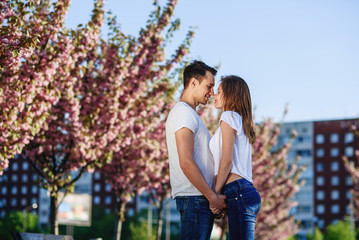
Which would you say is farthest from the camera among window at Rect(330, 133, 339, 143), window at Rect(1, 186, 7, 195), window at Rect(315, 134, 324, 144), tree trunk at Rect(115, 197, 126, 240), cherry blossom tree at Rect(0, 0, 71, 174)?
window at Rect(1, 186, 7, 195)

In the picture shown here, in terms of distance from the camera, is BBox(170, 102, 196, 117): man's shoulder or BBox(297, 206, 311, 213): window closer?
BBox(170, 102, 196, 117): man's shoulder

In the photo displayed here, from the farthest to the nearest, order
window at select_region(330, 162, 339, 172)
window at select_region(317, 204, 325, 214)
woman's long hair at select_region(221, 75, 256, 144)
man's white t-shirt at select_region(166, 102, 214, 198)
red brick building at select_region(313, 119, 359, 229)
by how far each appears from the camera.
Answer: window at select_region(317, 204, 325, 214)
window at select_region(330, 162, 339, 172)
red brick building at select_region(313, 119, 359, 229)
woman's long hair at select_region(221, 75, 256, 144)
man's white t-shirt at select_region(166, 102, 214, 198)

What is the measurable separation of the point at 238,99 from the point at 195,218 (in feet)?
3.57

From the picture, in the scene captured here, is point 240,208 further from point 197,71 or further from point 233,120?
point 197,71

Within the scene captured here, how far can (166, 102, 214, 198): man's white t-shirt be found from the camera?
15.4ft

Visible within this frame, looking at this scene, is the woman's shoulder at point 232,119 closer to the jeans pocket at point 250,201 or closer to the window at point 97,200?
the jeans pocket at point 250,201

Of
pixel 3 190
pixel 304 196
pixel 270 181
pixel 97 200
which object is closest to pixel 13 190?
pixel 3 190

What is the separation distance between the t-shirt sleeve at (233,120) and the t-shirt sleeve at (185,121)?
0.25 meters

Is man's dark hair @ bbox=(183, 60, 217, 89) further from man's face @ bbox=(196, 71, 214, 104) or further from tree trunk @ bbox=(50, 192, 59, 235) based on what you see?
tree trunk @ bbox=(50, 192, 59, 235)

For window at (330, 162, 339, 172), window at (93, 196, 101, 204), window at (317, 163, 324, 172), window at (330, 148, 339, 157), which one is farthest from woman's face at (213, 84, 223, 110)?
window at (93, 196, 101, 204)

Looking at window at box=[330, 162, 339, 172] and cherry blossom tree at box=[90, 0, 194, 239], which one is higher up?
cherry blossom tree at box=[90, 0, 194, 239]

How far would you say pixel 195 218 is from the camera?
4609mm

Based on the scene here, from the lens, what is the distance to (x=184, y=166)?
461cm

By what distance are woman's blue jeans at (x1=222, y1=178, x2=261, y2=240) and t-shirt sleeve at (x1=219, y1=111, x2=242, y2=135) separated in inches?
17.4
